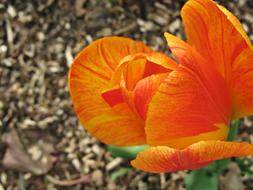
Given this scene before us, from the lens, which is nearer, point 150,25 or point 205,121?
point 205,121

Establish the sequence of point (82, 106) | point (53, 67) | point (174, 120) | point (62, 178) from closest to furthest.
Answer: point (174, 120)
point (82, 106)
point (62, 178)
point (53, 67)

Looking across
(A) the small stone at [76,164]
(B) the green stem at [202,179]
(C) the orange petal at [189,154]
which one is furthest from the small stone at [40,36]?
(C) the orange petal at [189,154]

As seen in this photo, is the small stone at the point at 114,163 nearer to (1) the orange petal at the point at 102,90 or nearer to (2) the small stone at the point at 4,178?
(2) the small stone at the point at 4,178

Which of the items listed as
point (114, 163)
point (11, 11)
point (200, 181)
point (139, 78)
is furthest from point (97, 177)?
point (139, 78)

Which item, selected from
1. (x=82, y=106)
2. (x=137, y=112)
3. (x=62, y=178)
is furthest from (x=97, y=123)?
(x=62, y=178)

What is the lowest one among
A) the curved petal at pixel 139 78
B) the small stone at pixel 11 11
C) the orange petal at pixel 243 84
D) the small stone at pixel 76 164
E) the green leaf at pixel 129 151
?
the small stone at pixel 76 164

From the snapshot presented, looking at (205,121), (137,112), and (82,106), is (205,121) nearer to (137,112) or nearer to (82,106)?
(137,112)

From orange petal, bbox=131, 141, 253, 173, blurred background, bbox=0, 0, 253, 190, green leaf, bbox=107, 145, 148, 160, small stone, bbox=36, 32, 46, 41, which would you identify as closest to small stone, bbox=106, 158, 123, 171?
blurred background, bbox=0, 0, 253, 190

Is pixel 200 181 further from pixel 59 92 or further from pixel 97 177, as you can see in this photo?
pixel 59 92
